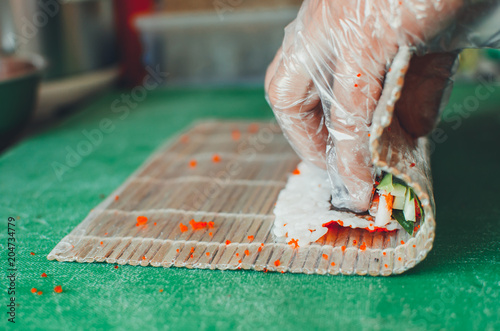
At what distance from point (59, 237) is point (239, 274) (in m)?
0.64

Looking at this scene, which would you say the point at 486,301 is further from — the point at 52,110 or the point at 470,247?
the point at 52,110

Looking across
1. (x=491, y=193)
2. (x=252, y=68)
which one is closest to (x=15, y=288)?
(x=491, y=193)

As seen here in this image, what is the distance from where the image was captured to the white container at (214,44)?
12.1 feet

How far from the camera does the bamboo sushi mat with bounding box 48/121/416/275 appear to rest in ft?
4.65

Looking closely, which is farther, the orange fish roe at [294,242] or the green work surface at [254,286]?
the orange fish roe at [294,242]

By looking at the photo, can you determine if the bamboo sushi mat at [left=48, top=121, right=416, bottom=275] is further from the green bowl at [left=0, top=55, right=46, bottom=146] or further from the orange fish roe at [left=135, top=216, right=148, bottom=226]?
the green bowl at [left=0, top=55, right=46, bottom=146]

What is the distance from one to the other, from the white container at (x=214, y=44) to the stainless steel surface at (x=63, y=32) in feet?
0.92

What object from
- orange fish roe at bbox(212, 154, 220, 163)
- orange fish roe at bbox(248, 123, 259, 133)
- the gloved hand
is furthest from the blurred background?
the gloved hand

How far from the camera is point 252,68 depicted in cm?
388

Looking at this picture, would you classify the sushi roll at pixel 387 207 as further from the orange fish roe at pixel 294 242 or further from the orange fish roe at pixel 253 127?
the orange fish roe at pixel 253 127

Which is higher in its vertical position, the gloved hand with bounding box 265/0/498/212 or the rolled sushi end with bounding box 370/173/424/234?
the gloved hand with bounding box 265/0/498/212

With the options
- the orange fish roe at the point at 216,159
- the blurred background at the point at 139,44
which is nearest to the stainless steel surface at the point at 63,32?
the blurred background at the point at 139,44

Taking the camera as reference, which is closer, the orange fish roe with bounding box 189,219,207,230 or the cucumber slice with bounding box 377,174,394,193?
the cucumber slice with bounding box 377,174,394,193

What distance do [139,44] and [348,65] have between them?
9.41 feet
